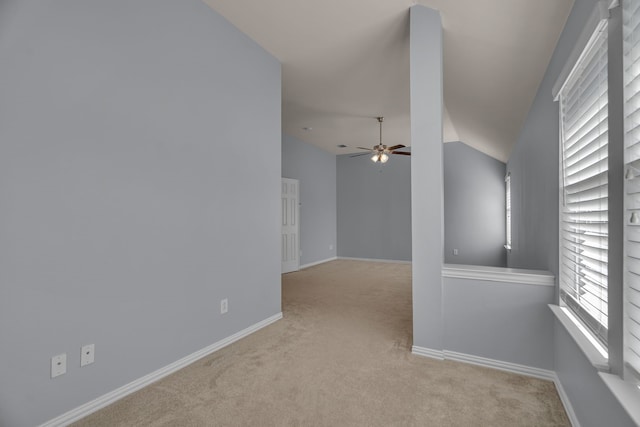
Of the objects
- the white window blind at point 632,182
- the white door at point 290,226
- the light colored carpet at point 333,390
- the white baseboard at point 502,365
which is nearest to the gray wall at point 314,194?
the white door at point 290,226

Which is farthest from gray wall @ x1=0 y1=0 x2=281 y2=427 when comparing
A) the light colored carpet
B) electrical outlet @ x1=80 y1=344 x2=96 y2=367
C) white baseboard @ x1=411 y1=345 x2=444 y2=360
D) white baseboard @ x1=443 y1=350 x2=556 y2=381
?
white baseboard @ x1=443 y1=350 x2=556 y2=381

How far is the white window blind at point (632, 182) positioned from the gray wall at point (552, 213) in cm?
11

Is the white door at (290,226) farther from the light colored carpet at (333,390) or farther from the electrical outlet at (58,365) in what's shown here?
the electrical outlet at (58,365)

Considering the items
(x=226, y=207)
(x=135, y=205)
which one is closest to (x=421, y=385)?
(x=226, y=207)

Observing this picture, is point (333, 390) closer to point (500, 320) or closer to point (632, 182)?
point (500, 320)

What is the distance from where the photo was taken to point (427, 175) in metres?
2.58

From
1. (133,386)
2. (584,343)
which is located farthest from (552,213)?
(133,386)

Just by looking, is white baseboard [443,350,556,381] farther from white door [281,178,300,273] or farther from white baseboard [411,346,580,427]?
white door [281,178,300,273]

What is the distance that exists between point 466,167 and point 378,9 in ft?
17.4

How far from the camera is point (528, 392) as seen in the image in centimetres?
202

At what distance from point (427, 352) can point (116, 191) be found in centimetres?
260

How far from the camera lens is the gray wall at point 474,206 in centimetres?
675

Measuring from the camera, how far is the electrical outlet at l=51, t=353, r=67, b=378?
5.51 feet

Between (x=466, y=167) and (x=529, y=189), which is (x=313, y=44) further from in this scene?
(x=466, y=167)
